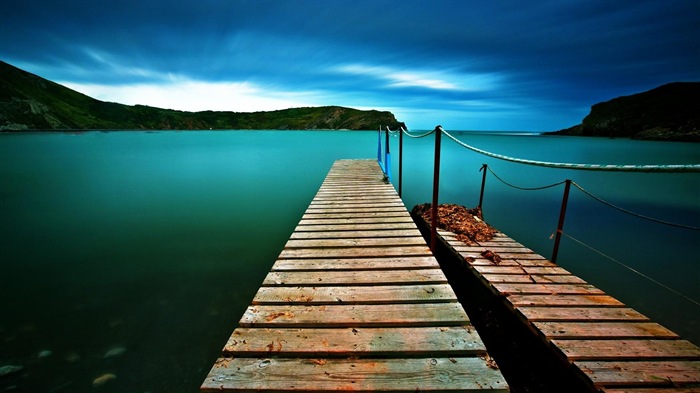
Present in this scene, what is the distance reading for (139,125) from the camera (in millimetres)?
184625

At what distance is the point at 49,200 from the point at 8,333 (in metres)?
12.8

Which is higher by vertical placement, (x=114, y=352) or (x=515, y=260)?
(x=515, y=260)

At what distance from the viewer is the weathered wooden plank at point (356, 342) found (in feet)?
7.40

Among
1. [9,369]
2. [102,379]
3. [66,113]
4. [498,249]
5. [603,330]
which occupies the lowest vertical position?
[102,379]

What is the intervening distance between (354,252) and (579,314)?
122 inches

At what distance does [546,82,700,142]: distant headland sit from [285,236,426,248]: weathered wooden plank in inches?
4699

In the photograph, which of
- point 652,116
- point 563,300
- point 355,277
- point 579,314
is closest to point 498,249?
point 563,300

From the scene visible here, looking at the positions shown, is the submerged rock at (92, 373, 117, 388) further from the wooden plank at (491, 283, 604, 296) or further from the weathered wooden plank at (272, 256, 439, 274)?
the wooden plank at (491, 283, 604, 296)

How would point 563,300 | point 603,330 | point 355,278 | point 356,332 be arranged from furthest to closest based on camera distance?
point 563,300, point 355,278, point 603,330, point 356,332

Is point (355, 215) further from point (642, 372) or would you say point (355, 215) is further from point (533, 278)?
point (642, 372)

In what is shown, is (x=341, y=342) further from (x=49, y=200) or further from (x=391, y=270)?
(x=49, y=200)

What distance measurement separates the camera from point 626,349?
9.53 feet

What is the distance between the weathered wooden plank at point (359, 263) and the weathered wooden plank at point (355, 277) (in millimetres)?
99

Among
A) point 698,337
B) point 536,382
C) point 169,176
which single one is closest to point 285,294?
point 536,382
